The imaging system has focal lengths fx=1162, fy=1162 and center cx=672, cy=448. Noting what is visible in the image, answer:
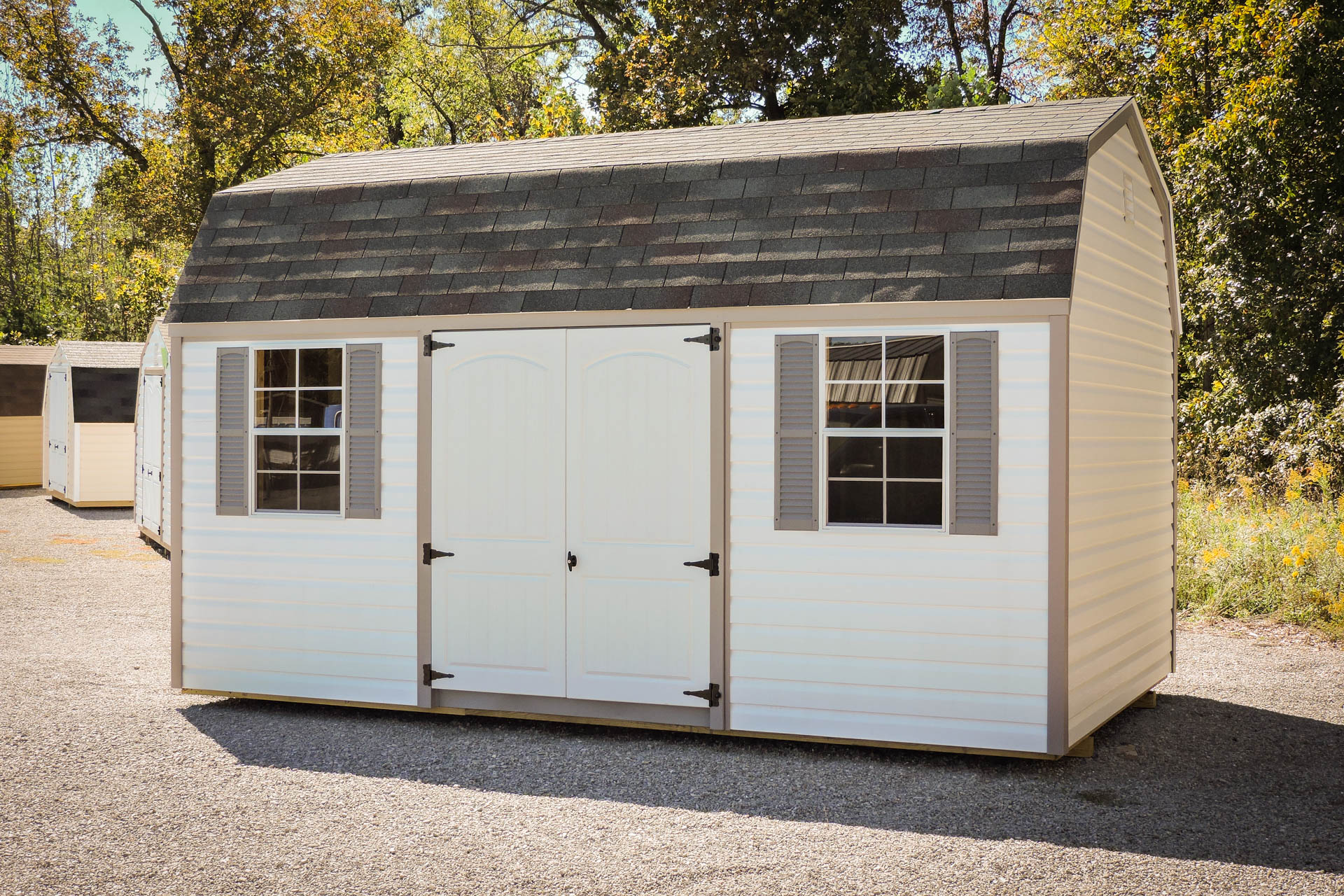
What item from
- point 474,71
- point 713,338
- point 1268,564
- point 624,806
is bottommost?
point 624,806

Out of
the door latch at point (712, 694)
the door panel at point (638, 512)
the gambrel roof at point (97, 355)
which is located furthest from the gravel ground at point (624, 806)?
the gambrel roof at point (97, 355)

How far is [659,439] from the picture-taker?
6391 mm

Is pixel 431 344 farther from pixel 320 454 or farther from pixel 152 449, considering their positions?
pixel 152 449

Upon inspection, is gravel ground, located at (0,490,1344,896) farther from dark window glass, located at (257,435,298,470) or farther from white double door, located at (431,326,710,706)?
dark window glass, located at (257,435,298,470)

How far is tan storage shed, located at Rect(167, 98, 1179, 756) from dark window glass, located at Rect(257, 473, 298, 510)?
0.07 ft

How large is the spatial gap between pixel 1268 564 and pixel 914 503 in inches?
230

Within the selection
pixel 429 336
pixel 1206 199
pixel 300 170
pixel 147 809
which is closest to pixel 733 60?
pixel 1206 199

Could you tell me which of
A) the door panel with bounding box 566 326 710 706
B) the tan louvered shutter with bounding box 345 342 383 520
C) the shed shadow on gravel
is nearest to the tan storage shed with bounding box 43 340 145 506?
the tan louvered shutter with bounding box 345 342 383 520

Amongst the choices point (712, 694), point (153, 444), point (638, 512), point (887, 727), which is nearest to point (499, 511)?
point (638, 512)

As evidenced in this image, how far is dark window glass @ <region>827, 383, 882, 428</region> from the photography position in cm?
593

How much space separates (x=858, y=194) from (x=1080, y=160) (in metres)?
1.12

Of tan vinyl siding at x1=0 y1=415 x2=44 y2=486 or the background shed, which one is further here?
tan vinyl siding at x1=0 y1=415 x2=44 y2=486

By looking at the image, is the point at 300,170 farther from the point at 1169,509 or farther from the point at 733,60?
the point at 733,60

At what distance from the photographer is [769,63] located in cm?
2038
